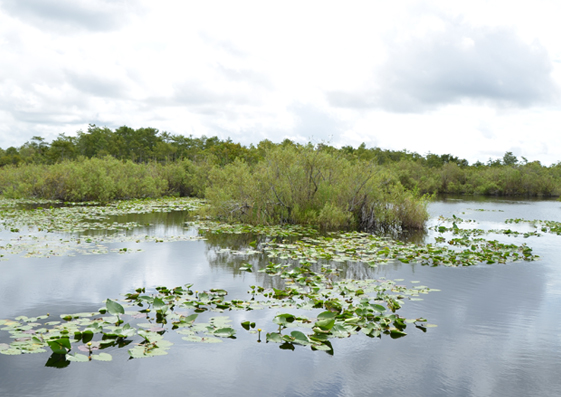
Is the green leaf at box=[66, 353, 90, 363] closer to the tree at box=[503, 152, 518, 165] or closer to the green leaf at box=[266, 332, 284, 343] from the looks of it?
the green leaf at box=[266, 332, 284, 343]

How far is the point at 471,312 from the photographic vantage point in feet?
22.2

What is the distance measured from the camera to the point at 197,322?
19.0ft

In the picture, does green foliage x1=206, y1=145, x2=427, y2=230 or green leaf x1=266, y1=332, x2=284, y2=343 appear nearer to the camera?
green leaf x1=266, y1=332, x2=284, y2=343

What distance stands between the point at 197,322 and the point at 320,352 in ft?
5.81

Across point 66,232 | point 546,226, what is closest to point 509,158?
point 546,226

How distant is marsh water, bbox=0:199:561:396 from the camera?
432cm

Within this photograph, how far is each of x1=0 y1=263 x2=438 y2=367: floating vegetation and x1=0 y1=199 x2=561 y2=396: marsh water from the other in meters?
0.12

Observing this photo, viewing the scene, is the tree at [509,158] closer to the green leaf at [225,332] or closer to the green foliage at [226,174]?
the green foliage at [226,174]

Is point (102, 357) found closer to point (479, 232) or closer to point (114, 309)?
point (114, 309)

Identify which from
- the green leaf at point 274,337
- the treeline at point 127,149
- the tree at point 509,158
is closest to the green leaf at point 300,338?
the green leaf at point 274,337

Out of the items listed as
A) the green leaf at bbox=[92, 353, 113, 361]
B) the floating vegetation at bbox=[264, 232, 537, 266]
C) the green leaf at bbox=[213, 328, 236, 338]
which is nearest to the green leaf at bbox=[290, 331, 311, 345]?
the green leaf at bbox=[213, 328, 236, 338]

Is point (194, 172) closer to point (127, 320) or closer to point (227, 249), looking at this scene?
point (227, 249)

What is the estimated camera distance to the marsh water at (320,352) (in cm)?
432

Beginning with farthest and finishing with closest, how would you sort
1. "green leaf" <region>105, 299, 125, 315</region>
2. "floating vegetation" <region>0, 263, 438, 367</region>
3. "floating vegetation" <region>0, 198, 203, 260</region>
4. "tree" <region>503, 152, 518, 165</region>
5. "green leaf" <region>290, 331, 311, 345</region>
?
"tree" <region>503, 152, 518, 165</region> → "floating vegetation" <region>0, 198, 203, 260</region> → "green leaf" <region>105, 299, 125, 315</region> → "green leaf" <region>290, 331, 311, 345</region> → "floating vegetation" <region>0, 263, 438, 367</region>
